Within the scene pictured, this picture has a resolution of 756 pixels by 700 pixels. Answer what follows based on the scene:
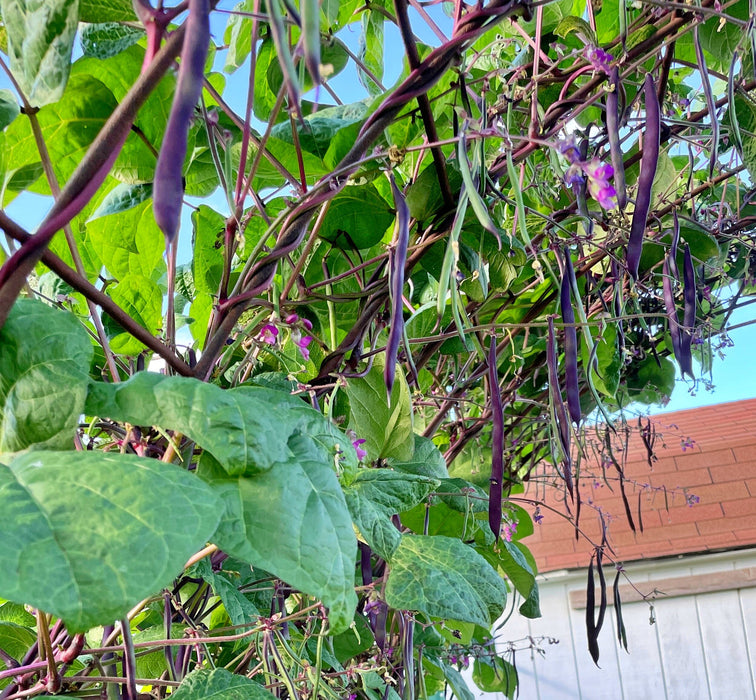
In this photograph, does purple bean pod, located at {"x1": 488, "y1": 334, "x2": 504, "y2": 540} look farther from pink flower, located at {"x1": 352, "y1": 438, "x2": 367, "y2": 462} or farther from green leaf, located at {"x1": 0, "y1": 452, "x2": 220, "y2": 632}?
green leaf, located at {"x1": 0, "y1": 452, "x2": 220, "y2": 632}

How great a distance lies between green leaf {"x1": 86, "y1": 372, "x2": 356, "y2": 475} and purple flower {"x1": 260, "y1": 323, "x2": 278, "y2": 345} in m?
0.17

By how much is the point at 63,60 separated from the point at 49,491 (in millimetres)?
181

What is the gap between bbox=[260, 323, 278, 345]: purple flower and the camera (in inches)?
18.9

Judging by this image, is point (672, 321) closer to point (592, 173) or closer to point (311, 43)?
point (592, 173)

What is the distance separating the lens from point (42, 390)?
30cm

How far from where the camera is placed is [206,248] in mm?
694

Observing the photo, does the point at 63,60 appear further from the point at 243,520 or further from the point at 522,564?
the point at 522,564

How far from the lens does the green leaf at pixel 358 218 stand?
602 mm

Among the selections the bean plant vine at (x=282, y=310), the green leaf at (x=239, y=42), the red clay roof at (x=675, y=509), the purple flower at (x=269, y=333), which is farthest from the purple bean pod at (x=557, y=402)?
the red clay roof at (x=675, y=509)

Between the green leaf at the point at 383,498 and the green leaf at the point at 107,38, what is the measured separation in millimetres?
286

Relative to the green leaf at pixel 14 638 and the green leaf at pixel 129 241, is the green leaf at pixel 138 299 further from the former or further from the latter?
the green leaf at pixel 14 638

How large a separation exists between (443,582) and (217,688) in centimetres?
14

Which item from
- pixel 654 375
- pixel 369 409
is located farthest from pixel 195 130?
pixel 654 375

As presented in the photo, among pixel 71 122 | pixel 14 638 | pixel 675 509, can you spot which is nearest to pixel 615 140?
pixel 71 122
